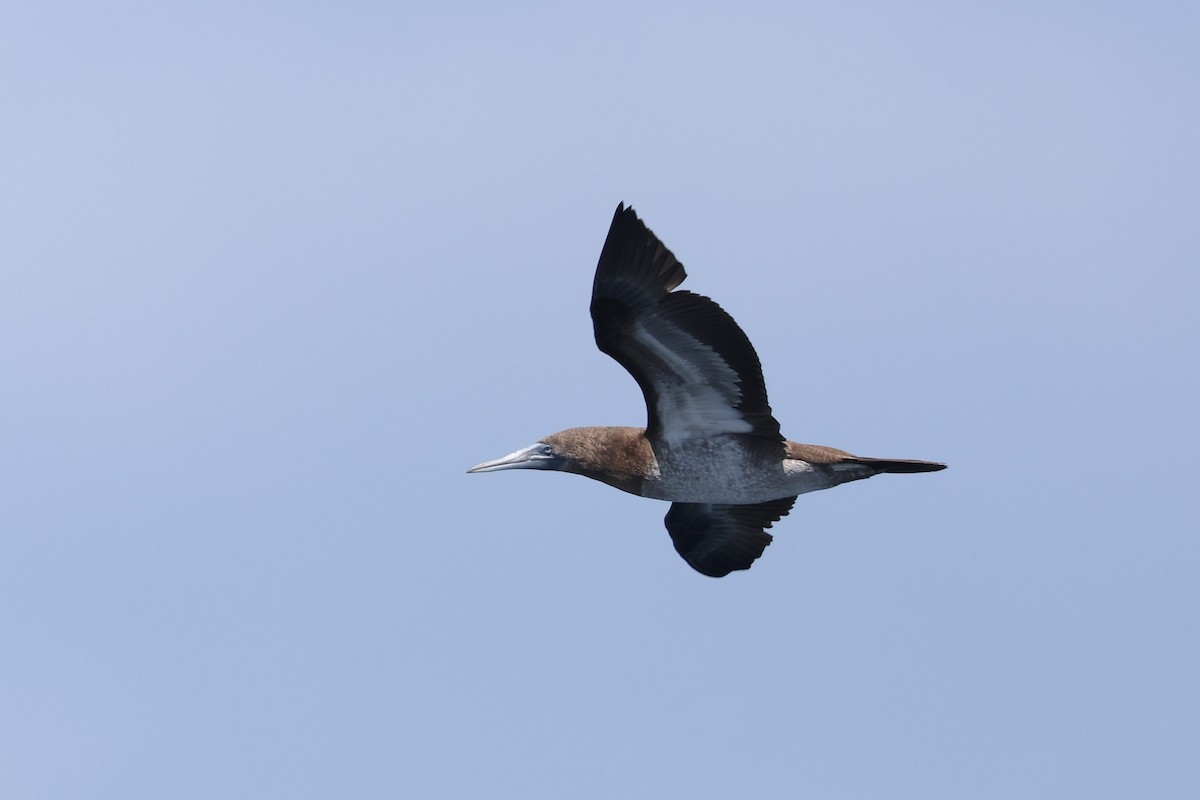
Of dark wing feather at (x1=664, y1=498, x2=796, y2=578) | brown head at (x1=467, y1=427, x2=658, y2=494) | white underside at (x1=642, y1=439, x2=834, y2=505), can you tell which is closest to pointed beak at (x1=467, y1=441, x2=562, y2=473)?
brown head at (x1=467, y1=427, x2=658, y2=494)

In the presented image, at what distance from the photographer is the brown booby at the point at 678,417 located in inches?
711

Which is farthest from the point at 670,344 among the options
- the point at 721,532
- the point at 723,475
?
the point at 721,532

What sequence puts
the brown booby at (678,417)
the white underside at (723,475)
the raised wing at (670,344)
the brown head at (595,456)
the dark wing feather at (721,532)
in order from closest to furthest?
the raised wing at (670,344) → the brown booby at (678,417) → the white underside at (723,475) → the brown head at (595,456) → the dark wing feather at (721,532)

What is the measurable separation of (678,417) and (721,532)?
294 cm

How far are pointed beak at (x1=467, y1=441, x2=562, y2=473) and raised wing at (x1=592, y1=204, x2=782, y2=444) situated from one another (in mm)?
1363

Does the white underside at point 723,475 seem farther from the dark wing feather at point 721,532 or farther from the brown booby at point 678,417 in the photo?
the dark wing feather at point 721,532

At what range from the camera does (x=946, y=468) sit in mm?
19688

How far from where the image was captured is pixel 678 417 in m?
19.6

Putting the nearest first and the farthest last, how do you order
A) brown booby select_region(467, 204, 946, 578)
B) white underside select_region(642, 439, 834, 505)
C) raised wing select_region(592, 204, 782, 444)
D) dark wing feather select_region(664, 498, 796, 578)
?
raised wing select_region(592, 204, 782, 444) < brown booby select_region(467, 204, 946, 578) < white underside select_region(642, 439, 834, 505) < dark wing feather select_region(664, 498, 796, 578)

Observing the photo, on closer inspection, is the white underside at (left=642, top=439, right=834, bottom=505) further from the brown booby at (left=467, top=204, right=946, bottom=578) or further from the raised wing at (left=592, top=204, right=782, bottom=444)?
the raised wing at (left=592, top=204, right=782, bottom=444)

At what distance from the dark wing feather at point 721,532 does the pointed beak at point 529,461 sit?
8.11ft

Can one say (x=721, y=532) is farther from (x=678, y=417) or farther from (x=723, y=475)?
(x=678, y=417)

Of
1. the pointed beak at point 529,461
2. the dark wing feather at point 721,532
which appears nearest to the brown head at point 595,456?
the pointed beak at point 529,461

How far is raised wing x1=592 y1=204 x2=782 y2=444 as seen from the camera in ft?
58.9
